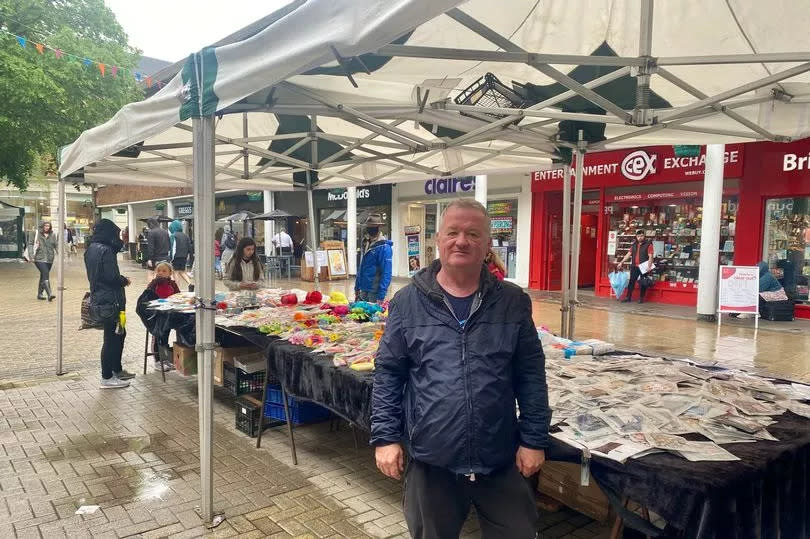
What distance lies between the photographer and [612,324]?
980 centimetres

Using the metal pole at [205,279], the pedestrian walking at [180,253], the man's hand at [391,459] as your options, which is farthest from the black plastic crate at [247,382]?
the pedestrian walking at [180,253]

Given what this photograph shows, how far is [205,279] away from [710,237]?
32.5 feet

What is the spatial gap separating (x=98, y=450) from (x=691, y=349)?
24.5 ft

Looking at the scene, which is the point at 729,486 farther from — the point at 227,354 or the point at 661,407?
the point at 227,354

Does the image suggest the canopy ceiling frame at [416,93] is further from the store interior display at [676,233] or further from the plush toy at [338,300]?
the store interior display at [676,233]

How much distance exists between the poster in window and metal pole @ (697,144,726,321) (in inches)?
419

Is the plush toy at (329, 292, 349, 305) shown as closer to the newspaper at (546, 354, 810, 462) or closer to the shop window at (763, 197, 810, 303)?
the newspaper at (546, 354, 810, 462)

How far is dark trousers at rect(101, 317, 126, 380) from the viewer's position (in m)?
5.99

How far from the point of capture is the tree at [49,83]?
15.2 metres

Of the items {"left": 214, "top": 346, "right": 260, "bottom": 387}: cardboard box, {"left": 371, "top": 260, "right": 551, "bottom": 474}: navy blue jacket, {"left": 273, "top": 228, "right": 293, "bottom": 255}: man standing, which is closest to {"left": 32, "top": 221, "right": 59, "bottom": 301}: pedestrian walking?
{"left": 273, "top": 228, "right": 293, "bottom": 255}: man standing

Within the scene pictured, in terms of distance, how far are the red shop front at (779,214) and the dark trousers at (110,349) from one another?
36.9 feet

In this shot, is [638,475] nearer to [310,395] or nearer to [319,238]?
[310,395]

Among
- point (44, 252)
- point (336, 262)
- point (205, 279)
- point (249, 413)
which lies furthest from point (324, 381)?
point (336, 262)

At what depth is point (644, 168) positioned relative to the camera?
1259 cm
